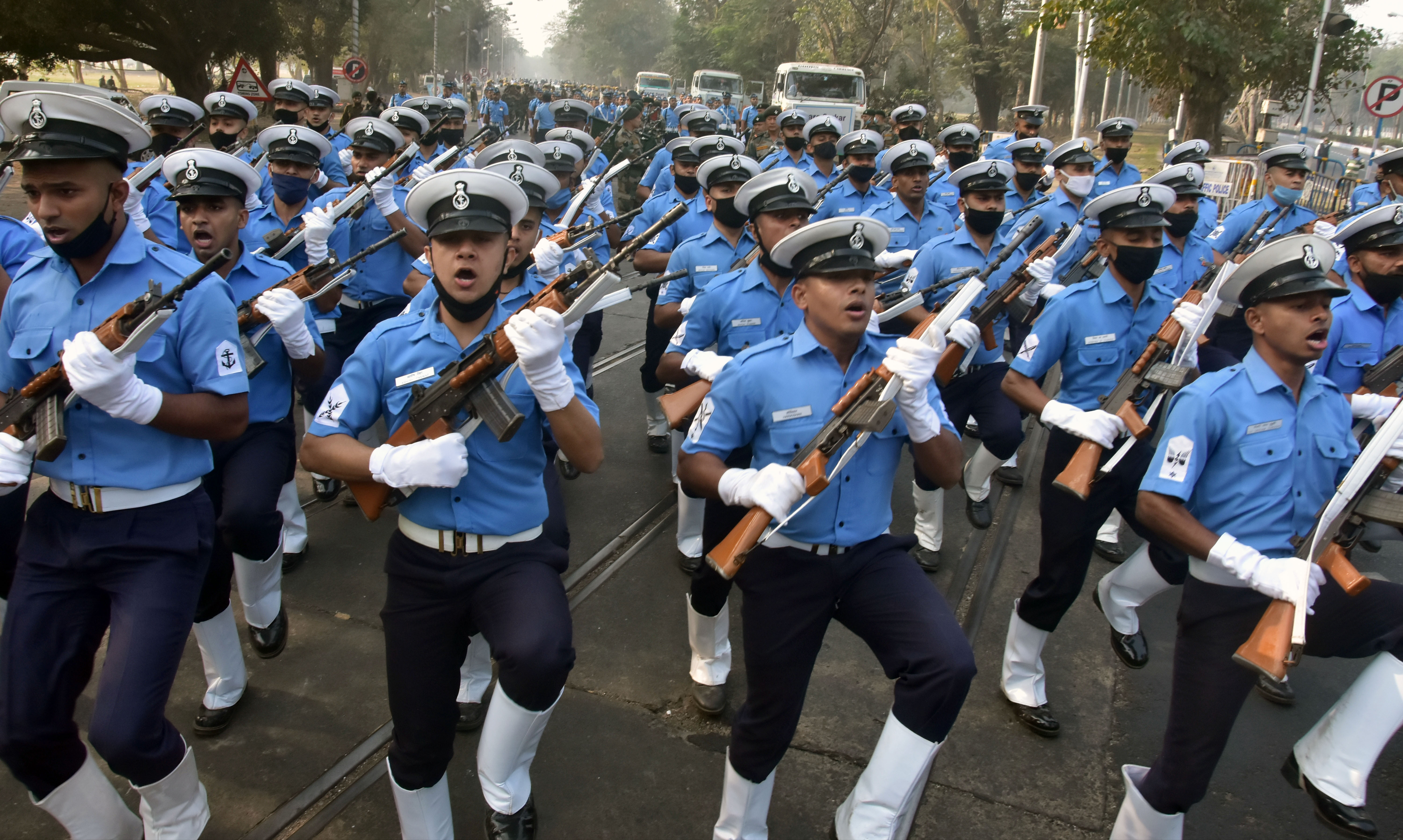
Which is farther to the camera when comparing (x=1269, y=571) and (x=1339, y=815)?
(x=1339, y=815)

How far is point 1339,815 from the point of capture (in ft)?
11.0

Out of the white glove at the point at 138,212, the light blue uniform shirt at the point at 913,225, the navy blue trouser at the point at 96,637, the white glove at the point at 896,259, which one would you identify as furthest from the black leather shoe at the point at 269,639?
the light blue uniform shirt at the point at 913,225

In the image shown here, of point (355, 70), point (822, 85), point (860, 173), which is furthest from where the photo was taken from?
point (822, 85)

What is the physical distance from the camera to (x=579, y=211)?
731 cm

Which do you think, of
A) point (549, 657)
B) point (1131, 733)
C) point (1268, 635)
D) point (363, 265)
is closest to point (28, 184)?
point (549, 657)

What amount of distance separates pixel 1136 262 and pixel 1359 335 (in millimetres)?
1254

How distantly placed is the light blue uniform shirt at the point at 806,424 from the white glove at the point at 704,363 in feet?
3.49

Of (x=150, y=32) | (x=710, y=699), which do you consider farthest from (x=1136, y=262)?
(x=150, y=32)

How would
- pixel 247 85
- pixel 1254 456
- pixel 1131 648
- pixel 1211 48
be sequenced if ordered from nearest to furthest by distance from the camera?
pixel 1254 456 → pixel 1131 648 → pixel 247 85 → pixel 1211 48

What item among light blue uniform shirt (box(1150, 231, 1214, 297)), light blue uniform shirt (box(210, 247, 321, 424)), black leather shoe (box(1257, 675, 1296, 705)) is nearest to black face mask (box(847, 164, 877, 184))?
light blue uniform shirt (box(1150, 231, 1214, 297))

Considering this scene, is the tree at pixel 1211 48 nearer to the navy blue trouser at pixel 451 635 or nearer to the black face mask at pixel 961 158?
the black face mask at pixel 961 158

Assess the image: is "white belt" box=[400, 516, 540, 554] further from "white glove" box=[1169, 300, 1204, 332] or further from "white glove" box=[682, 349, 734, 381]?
"white glove" box=[1169, 300, 1204, 332]

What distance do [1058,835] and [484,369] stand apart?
9.34ft

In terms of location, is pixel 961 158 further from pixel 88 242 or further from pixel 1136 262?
pixel 88 242
